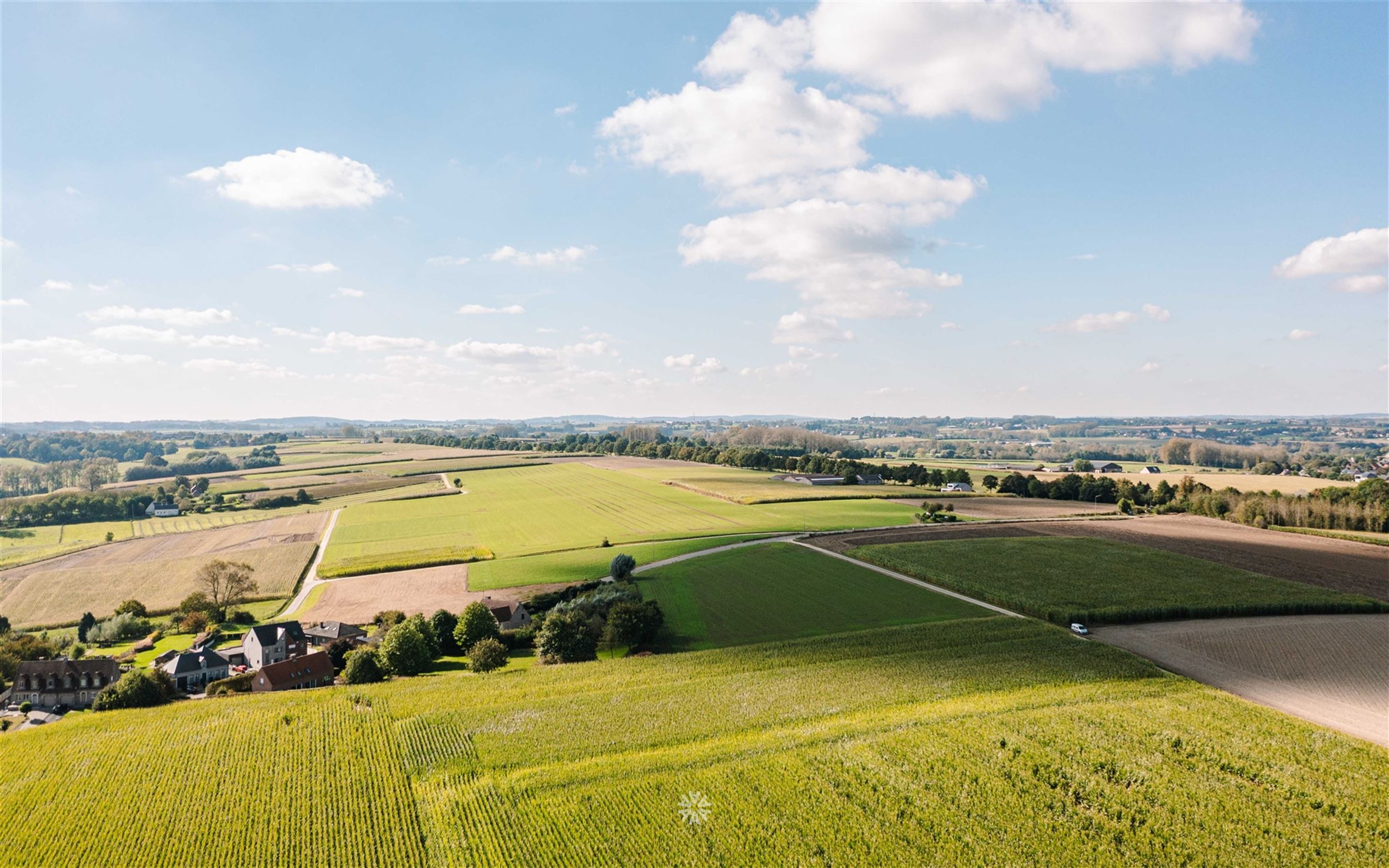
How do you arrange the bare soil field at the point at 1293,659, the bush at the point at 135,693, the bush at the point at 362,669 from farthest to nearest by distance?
1. the bush at the point at 362,669
2. the bush at the point at 135,693
3. the bare soil field at the point at 1293,659

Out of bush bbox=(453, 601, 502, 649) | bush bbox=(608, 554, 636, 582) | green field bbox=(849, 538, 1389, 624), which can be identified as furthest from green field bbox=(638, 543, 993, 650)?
bush bbox=(453, 601, 502, 649)

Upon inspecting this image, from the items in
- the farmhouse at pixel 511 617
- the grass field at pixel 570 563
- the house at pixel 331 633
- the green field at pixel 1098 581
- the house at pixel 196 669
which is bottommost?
the house at pixel 196 669

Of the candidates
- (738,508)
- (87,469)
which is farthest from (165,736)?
(87,469)

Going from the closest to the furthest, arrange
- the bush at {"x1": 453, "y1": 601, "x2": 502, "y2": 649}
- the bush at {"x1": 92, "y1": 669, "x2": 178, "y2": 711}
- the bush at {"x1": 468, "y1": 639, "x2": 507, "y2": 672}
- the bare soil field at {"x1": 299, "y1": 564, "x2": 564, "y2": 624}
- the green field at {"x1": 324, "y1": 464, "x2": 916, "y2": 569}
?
1. the bush at {"x1": 92, "y1": 669, "x2": 178, "y2": 711}
2. the bush at {"x1": 468, "y1": 639, "x2": 507, "y2": 672}
3. the bush at {"x1": 453, "y1": 601, "x2": 502, "y2": 649}
4. the bare soil field at {"x1": 299, "y1": 564, "x2": 564, "y2": 624}
5. the green field at {"x1": 324, "y1": 464, "x2": 916, "y2": 569}

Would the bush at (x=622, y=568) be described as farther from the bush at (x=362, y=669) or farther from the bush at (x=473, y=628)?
the bush at (x=362, y=669)

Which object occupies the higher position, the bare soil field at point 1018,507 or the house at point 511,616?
the bare soil field at point 1018,507

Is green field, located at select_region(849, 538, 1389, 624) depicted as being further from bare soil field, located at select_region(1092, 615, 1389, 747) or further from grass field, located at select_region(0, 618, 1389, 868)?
grass field, located at select_region(0, 618, 1389, 868)

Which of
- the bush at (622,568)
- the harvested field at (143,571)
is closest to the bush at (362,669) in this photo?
the bush at (622,568)

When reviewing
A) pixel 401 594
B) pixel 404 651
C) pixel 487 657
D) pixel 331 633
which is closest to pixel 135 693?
pixel 331 633
